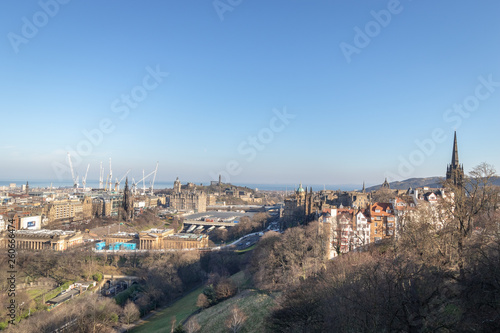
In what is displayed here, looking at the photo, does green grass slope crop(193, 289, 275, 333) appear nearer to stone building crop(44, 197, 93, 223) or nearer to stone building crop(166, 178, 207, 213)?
stone building crop(44, 197, 93, 223)

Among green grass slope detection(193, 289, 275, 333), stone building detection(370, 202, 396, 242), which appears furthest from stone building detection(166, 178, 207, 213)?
green grass slope detection(193, 289, 275, 333)

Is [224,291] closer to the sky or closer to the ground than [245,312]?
closer to the ground

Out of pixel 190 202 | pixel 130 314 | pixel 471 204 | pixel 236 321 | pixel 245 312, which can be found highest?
pixel 471 204

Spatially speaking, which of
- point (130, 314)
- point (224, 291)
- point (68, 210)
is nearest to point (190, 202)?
point (68, 210)

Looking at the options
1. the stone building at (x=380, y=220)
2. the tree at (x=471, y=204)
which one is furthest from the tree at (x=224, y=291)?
the tree at (x=471, y=204)

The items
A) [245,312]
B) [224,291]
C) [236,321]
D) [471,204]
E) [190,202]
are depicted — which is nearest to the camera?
[471,204]

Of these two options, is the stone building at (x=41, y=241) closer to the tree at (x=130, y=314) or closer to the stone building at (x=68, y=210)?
the stone building at (x=68, y=210)

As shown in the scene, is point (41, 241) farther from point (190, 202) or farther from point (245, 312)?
point (190, 202)

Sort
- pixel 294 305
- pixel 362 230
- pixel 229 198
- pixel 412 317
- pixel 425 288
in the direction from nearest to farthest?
pixel 412 317
pixel 425 288
pixel 294 305
pixel 362 230
pixel 229 198

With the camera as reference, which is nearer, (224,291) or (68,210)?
(224,291)

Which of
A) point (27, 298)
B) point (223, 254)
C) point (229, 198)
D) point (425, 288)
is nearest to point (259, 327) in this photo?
point (425, 288)

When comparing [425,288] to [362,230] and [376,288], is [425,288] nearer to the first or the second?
[376,288]
